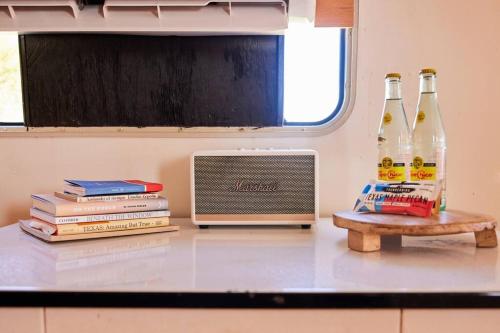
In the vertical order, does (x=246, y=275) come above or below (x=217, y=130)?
below

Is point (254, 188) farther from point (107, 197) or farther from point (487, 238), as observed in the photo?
point (487, 238)

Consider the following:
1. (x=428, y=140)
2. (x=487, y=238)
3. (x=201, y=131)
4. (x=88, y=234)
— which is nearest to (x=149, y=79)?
(x=201, y=131)

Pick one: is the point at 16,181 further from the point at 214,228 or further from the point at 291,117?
the point at 291,117

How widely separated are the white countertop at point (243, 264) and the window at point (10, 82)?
502mm

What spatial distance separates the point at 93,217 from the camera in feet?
2.81

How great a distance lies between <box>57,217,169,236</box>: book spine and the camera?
831mm

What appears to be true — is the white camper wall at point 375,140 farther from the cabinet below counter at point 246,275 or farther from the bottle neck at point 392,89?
the cabinet below counter at point 246,275

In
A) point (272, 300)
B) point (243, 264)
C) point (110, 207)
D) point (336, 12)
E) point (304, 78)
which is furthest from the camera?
point (304, 78)

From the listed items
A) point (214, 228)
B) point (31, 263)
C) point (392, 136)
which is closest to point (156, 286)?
point (31, 263)

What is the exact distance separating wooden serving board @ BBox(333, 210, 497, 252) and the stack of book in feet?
1.48

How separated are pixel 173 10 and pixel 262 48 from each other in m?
0.28

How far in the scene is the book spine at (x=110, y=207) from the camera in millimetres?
833

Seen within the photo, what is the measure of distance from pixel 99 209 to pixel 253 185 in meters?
0.37

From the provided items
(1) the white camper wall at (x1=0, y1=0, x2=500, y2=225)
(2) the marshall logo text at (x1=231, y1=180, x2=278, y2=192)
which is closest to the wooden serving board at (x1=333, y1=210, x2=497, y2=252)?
(2) the marshall logo text at (x1=231, y1=180, x2=278, y2=192)
